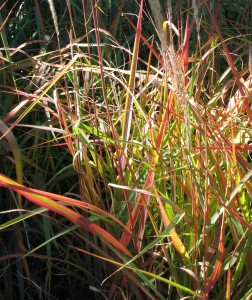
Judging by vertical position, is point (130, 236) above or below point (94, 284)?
above

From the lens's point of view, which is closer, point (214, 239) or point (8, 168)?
point (214, 239)

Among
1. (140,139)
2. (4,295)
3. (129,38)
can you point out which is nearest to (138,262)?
(140,139)

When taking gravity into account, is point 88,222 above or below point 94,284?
above

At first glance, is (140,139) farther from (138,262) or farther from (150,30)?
(150,30)

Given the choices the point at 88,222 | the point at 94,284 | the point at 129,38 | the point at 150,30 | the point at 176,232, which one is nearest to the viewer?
the point at 88,222

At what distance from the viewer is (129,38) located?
2.41 m

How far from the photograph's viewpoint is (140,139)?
1675 mm

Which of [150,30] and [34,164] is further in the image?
[150,30]

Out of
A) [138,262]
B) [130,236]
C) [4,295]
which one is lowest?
[4,295]

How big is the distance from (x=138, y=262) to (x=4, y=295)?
0.47 meters

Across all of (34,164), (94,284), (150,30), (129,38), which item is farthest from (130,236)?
(150,30)

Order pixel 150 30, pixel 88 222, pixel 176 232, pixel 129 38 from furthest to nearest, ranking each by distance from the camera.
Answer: pixel 150 30, pixel 129 38, pixel 176 232, pixel 88 222

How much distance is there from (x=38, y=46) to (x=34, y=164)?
818 millimetres

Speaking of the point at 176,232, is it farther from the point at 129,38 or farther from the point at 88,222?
the point at 129,38
